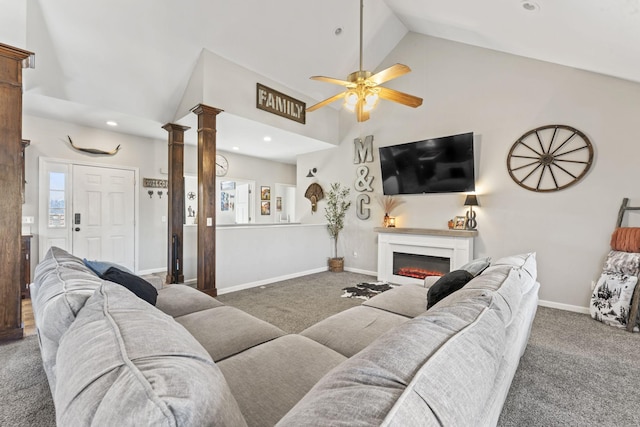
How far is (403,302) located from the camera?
223 cm

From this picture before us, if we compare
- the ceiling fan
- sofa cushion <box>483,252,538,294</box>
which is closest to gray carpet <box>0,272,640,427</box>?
sofa cushion <box>483,252,538,294</box>

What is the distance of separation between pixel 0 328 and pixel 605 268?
614 centimetres

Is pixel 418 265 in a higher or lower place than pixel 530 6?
lower

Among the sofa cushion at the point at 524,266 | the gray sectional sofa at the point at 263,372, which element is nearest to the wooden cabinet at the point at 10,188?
the gray sectional sofa at the point at 263,372

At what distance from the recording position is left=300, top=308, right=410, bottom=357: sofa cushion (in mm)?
1589

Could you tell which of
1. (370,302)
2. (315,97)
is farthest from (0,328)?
(315,97)

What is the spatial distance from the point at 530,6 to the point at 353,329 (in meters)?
3.35

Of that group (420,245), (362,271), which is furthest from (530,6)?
(362,271)

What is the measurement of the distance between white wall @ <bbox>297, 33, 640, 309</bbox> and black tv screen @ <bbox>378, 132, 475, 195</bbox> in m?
0.20

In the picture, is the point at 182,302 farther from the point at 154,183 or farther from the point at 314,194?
the point at 314,194

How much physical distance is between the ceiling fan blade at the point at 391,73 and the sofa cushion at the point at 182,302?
8.04 feet

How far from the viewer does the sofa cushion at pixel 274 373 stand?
1044 millimetres

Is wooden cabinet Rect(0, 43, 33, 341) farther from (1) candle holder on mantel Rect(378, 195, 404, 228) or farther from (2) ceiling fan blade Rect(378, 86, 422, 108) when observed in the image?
(1) candle holder on mantel Rect(378, 195, 404, 228)

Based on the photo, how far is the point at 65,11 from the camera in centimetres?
310
